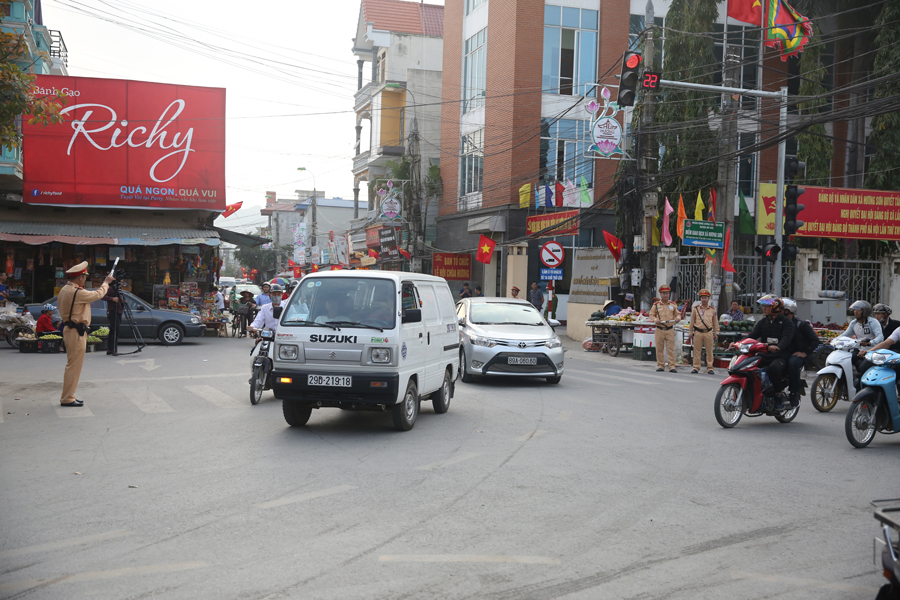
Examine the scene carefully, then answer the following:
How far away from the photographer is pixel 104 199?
28.8m

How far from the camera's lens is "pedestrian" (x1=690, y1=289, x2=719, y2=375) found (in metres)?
18.2

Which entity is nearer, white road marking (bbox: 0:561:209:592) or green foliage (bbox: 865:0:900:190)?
white road marking (bbox: 0:561:209:592)

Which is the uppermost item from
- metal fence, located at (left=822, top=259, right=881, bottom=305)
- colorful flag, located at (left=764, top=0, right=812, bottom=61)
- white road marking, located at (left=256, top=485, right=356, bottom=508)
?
colorful flag, located at (left=764, top=0, right=812, bottom=61)

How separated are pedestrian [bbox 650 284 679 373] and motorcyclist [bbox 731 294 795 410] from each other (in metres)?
6.80

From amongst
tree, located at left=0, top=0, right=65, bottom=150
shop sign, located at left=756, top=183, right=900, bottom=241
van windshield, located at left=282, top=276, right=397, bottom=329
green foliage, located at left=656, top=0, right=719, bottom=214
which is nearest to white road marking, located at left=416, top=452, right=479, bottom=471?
van windshield, located at left=282, top=276, right=397, bottom=329

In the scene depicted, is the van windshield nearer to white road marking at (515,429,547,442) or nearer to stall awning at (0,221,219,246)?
white road marking at (515,429,547,442)

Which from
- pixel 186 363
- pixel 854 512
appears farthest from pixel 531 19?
pixel 854 512

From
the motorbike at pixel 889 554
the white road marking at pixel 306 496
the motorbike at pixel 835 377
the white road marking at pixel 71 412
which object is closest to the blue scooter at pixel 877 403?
the motorbike at pixel 835 377

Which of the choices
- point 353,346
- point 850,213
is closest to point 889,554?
point 353,346

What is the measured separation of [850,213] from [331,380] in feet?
63.3

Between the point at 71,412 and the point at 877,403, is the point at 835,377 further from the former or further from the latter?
the point at 71,412

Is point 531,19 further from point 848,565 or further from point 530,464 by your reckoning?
point 848,565

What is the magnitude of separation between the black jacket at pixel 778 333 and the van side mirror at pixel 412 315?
15.3 feet

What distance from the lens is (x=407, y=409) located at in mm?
9938
